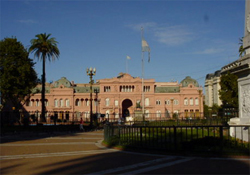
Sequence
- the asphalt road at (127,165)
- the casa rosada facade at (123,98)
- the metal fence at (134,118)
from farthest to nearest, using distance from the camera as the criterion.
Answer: the casa rosada facade at (123,98) < the metal fence at (134,118) < the asphalt road at (127,165)

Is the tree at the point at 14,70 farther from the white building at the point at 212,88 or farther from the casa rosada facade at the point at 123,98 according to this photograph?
the white building at the point at 212,88

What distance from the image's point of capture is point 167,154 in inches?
445

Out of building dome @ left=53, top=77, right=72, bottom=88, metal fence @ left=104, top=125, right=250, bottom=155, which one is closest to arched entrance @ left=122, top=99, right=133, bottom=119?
building dome @ left=53, top=77, right=72, bottom=88

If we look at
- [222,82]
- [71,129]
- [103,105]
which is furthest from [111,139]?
[103,105]

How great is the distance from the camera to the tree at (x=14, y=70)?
4281cm

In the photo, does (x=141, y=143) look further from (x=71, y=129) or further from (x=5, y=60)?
(x=5, y=60)

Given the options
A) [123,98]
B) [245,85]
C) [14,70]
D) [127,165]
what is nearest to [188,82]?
[123,98]

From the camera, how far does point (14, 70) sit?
4356cm

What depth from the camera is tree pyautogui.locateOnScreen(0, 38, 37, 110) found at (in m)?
42.8

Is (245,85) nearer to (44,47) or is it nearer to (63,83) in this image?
(44,47)

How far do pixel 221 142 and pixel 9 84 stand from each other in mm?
37159

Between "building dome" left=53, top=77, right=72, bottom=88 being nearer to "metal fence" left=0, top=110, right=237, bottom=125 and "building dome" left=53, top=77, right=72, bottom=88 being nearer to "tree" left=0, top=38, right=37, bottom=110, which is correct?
"metal fence" left=0, top=110, right=237, bottom=125

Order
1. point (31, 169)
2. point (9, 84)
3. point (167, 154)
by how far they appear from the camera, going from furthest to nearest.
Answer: point (9, 84), point (167, 154), point (31, 169)

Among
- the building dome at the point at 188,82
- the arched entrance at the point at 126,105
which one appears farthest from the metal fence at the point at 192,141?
the building dome at the point at 188,82
